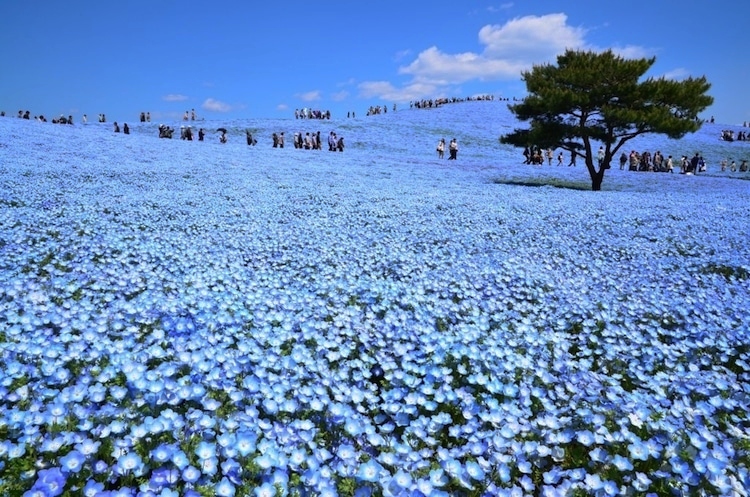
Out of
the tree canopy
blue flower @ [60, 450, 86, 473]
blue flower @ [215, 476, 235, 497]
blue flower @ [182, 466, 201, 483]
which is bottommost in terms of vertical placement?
blue flower @ [215, 476, 235, 497]

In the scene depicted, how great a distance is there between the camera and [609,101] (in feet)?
70.4

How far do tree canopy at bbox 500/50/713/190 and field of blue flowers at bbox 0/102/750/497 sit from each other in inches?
477

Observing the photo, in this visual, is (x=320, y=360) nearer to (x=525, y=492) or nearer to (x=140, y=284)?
(x=525, y=492)

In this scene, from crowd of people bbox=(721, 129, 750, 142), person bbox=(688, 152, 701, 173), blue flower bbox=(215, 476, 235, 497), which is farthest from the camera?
crowd of people bbox=(721, 129, 750, 142)

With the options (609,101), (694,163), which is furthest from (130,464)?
(694,163)

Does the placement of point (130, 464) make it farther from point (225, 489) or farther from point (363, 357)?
point (363, 357)

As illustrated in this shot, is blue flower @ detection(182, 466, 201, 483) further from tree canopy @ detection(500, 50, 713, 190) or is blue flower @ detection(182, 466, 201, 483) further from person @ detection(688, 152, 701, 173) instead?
person @ detection(688, 152, 701, 173)

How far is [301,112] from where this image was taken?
209 feet

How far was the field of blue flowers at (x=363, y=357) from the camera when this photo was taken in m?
2.57

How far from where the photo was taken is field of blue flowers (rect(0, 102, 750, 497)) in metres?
2.57

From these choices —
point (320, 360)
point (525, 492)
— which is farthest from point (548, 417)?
point (320, 360)

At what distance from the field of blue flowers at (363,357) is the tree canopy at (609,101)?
1213 cm

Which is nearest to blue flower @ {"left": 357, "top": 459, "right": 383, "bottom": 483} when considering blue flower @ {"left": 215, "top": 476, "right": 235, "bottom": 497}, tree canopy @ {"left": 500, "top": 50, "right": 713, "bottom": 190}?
blue flower @ {"left": 215, "top": 476, "right": 235, "bottom": 497}

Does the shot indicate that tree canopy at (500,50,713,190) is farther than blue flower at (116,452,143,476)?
Yes
